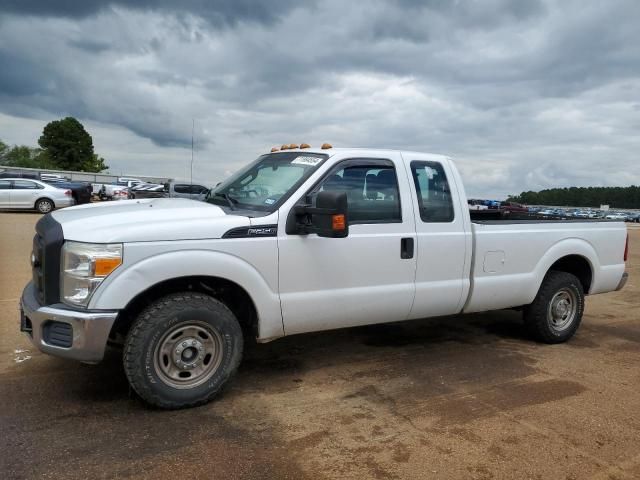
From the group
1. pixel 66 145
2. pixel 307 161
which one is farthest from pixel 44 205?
pixel 66 145

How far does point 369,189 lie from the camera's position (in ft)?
15.5

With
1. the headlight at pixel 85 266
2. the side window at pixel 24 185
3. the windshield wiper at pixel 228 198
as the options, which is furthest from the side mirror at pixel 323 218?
the side window at pixel 24 185

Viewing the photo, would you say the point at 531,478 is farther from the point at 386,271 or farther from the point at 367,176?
the point at 367,176

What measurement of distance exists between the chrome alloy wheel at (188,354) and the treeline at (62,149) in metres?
95.4

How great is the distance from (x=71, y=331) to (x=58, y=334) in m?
0.13

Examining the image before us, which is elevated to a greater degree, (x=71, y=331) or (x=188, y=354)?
(x=71, y=331)

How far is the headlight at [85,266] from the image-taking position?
3.58m

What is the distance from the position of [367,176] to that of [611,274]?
360 centimetres

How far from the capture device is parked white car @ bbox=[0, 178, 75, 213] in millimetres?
22062

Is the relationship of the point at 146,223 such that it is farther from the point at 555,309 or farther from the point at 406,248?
the point at 555,309

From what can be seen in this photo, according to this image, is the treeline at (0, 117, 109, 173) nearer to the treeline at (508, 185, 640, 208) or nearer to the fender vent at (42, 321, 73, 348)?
the treeline at (508, 185, 640, 208)

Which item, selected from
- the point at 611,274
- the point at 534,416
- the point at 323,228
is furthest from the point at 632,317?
the point at 323,228

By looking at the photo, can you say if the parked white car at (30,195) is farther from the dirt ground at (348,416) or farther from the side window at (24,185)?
the dirt ground at (348,416)

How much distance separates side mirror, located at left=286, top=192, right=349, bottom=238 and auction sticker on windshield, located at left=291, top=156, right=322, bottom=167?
0.53m
